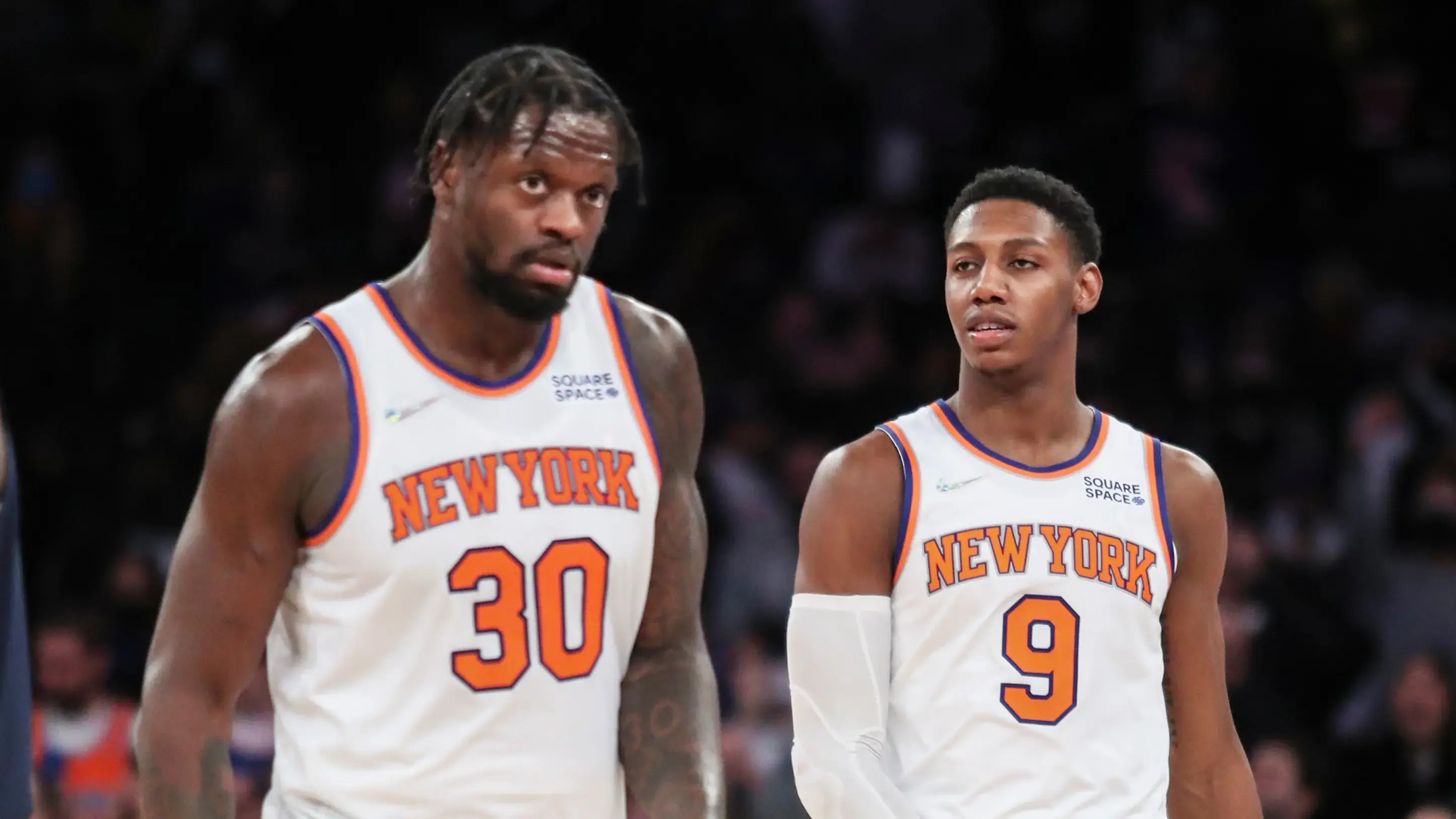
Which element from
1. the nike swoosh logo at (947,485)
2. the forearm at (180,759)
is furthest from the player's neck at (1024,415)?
the forearm at (180,759)

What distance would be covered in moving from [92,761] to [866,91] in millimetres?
4805

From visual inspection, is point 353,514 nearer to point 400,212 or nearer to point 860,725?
point 860,725

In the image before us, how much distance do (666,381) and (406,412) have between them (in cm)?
48

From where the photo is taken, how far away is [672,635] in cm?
342

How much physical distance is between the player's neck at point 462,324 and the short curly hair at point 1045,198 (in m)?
0.96

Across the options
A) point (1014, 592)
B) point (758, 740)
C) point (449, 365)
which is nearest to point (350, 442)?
point (449, 365)

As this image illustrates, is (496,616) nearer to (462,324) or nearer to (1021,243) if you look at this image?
(462,324)

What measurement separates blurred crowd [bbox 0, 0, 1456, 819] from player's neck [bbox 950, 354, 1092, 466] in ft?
9.85

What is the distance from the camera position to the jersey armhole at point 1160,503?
146 inches

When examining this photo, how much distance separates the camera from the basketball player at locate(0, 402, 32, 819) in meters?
2.80

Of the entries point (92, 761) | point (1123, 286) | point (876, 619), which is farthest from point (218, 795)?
point (1123, 286)

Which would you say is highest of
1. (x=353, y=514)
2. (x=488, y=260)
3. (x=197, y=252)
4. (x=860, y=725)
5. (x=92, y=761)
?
(x=197, y=252)

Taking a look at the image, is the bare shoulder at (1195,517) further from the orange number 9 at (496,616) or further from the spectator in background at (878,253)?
the spectator in background at (878,253)

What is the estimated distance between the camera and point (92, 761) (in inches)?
266
